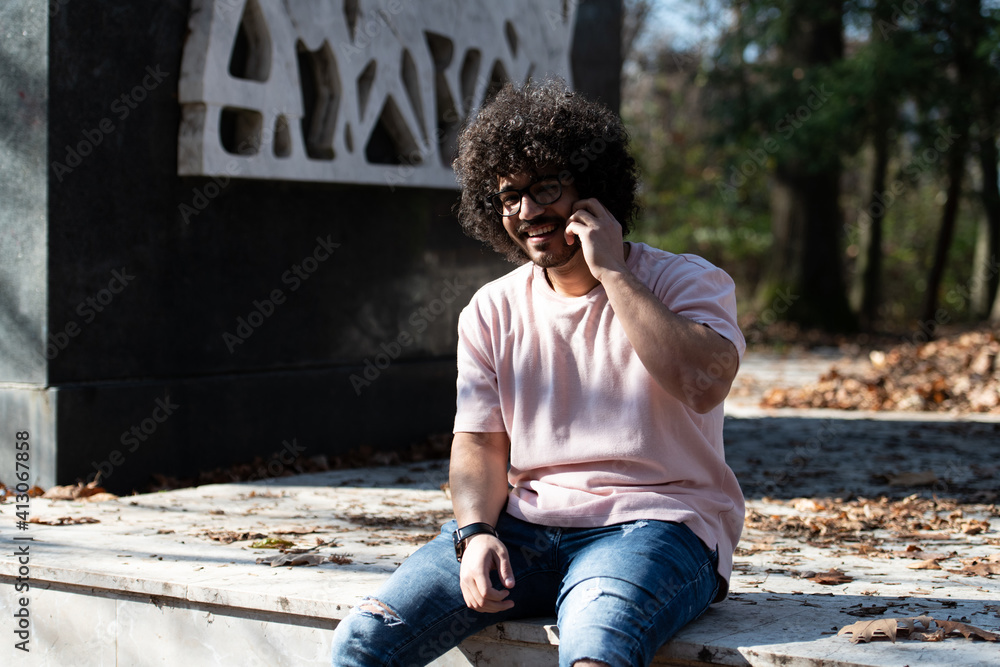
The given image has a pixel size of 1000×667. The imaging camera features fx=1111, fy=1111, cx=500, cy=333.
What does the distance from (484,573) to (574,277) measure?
834mm

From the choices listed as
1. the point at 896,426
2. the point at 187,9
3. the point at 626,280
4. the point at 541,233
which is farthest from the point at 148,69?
the point at 896,426

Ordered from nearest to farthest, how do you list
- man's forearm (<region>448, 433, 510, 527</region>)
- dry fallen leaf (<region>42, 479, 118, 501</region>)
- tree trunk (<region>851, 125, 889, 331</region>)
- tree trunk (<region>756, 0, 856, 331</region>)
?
man's forearm (<region>448, 433, 510, 527</region>) → dry fallen leaf (<region>42, 479, 118, 501</region>) → tree trunk (<region>756, 0, 856, 331</region>) → tree trunk (<region>851, 125, 889, 331</region>)

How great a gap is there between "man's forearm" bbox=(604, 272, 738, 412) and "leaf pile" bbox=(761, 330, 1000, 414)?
7.53 metres

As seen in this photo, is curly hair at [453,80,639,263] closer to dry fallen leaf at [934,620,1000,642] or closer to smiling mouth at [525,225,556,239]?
smiling mouth at [525,225,556,239]

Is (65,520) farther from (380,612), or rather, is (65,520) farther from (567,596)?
(567,596)

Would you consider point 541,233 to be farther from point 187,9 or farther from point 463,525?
point 187,9

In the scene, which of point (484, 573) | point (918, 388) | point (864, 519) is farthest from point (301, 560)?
point (918, 388)

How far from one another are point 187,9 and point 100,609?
3488 mm

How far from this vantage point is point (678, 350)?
270cm

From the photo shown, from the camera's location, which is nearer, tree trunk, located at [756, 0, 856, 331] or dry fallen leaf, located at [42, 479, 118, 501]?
dry fallen leaf, located at [42, 479, 118, 501]

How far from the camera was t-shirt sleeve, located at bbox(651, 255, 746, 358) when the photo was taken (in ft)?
9.15

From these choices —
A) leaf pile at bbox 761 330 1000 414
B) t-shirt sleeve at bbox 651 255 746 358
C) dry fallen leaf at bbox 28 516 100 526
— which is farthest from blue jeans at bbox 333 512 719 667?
leaf pile at bbox 761 330 1000 414

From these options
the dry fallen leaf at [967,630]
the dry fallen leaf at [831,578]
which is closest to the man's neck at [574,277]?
the dry fallen leaf at [967,630]

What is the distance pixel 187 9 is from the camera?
19.4 ft
